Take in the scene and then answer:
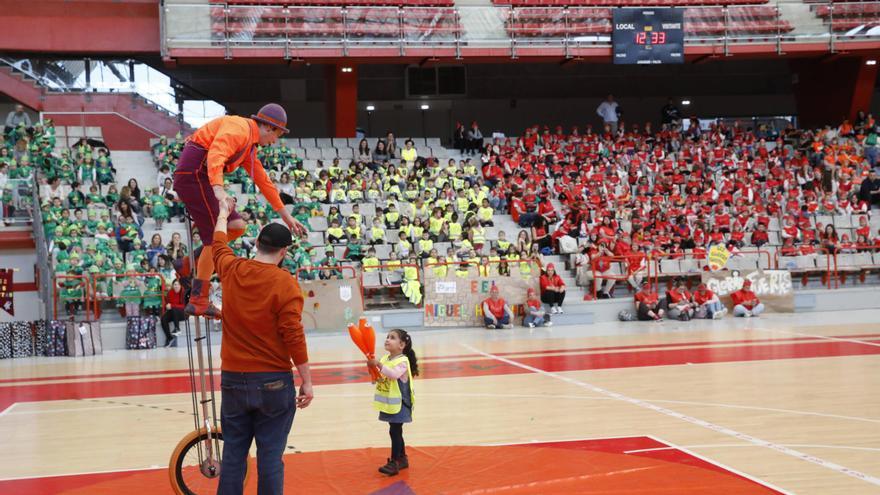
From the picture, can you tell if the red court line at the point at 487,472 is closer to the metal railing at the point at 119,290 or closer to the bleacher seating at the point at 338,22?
the metal railing at the point at 119,290

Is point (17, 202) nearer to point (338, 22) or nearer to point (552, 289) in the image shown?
point (338, 22)

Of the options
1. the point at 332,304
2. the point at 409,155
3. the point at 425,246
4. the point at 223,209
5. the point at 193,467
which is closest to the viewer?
the point at 223,209

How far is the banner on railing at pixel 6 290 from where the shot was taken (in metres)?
18.1

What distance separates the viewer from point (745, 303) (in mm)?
21172

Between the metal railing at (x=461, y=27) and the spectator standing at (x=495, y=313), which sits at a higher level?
the metal railing at (x=461, y=27)

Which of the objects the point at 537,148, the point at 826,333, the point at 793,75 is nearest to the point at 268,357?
the point at 826,333

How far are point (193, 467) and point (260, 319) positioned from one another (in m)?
2.03

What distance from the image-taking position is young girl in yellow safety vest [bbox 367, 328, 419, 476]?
7.05 metres

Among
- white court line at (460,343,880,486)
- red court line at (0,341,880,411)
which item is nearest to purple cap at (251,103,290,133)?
white court line at (460,343,880,486)

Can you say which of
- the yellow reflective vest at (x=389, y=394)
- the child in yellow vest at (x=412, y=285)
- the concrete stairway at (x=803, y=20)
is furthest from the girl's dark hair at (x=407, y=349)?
the concrete stairway at (x=803, y=20)

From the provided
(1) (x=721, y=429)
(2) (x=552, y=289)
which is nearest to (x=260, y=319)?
(1) (x=721, y=429)

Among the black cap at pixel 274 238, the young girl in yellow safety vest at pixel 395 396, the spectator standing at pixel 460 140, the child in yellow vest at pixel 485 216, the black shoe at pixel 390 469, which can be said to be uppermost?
the spectator standing at pixel 460 140

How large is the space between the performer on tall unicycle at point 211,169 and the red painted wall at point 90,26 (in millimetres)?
22583

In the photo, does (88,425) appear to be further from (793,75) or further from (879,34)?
(793,75)
